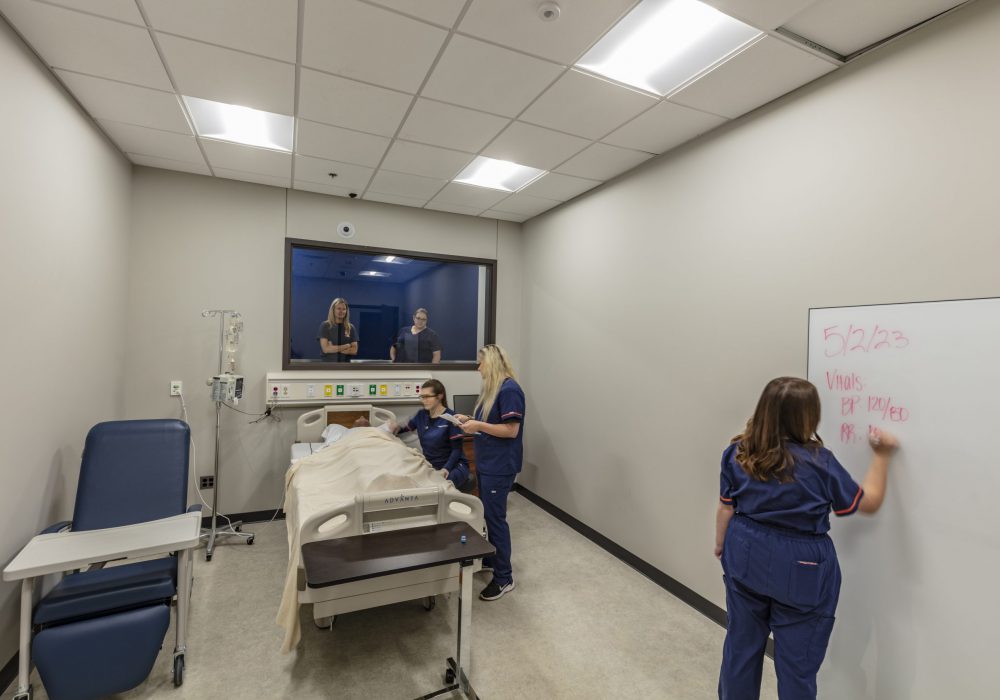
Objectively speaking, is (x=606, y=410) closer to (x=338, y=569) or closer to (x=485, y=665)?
(x=485, y=665)

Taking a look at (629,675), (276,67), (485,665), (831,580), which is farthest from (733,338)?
(276,67)

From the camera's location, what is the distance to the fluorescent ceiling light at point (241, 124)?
8.57 ft

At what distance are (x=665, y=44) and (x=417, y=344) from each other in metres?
3.33

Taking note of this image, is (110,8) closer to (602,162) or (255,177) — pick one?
(255,177)

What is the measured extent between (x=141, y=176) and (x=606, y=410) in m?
3.97

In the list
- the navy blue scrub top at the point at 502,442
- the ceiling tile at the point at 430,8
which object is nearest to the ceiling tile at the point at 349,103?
the ceiling tile at the point at 430,8

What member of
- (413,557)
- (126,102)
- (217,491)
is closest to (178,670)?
(413,557)

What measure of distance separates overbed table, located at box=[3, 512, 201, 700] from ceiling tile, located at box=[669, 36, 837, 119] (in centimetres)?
312

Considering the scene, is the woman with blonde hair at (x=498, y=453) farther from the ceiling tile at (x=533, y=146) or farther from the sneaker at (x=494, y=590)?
the ceiling tile at (x=533, y=146)

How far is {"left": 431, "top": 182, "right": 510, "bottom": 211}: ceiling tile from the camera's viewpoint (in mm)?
3783

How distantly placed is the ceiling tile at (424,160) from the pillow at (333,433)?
207 cm

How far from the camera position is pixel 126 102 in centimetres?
247

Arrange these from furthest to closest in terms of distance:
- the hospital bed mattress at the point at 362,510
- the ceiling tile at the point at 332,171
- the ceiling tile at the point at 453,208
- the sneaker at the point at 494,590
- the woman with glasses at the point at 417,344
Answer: the woman with glasses at the point at 417,344, the ceiling tile at the point at 453,208, the ceiling tile at the point at 332,171, the sneaker at the point at 494,590, the hospital bed mattress at the point at 362,510

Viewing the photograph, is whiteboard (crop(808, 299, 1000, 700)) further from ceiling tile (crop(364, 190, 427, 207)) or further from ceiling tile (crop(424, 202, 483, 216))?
ceiling tile (crop(364, 190, 427, 207))
